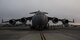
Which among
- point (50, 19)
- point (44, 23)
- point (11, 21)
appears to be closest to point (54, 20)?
point (50, 19)

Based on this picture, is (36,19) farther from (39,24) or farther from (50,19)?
(50,19)

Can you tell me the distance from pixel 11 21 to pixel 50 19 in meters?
7.84

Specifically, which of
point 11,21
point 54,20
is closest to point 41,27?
point 54,20

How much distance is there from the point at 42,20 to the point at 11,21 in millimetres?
8946

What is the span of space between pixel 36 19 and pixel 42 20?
110cm

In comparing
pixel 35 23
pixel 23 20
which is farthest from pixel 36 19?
pixel 23 20

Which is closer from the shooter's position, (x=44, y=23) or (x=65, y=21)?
(x=44, y=23)

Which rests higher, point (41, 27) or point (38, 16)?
point (38, 16)

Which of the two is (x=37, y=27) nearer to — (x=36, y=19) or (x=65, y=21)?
(x=36, y=19)

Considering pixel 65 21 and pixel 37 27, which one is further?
pixel 65 21

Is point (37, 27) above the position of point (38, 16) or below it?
below

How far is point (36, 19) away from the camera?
28.3 meters

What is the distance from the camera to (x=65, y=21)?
34375 millimetres

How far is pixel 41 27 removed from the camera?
91.5 ft
